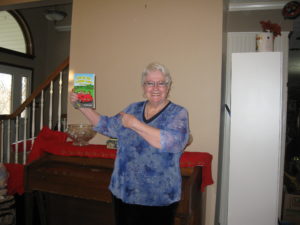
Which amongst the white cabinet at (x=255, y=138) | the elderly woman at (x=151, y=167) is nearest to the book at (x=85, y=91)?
the elderly woman at (x=151, y=167)

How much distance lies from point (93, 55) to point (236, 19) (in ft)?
5.73

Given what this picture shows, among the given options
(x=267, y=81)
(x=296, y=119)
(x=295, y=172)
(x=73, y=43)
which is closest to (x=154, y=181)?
(x=267, y=81)

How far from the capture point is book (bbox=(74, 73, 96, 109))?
4.25ft

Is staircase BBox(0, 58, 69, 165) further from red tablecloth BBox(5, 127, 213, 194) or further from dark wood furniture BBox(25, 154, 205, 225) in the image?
dark wood furniture BBox(25, 154, 205, 225)

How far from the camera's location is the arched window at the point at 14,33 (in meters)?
5.07

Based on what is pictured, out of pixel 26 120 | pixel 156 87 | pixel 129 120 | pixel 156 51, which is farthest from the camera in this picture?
pixel 26 120

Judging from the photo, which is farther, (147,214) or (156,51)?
(156,51)

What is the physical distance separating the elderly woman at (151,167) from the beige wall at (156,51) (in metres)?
0.80

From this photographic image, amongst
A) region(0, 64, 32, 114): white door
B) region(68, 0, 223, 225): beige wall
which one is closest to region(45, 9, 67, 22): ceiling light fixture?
region(0, 64, 32, 114): white door

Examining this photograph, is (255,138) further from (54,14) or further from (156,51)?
(54,14)

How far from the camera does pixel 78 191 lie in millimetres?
1584

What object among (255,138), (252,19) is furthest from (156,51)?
(252,19)

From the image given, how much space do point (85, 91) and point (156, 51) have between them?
0.87m

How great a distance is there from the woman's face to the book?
32 cm
